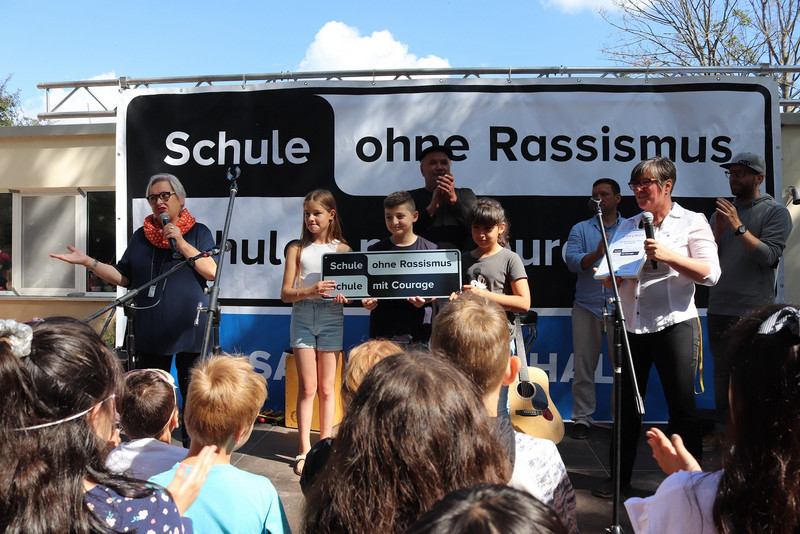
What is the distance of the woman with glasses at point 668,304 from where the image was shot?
11.0 ft

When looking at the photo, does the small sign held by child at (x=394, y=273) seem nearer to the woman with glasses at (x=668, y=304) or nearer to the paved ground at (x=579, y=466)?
the woman with glasses at (x=668, y=304)

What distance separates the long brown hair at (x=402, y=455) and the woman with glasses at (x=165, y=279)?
2958mm

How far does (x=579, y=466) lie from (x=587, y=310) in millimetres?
1247

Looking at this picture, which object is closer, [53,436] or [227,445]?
[53,436]

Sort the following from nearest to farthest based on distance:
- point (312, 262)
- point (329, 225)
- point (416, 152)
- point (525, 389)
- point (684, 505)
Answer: point (684, 505) → point (525, 389) → point (312, 262) → point (329, 225) → point (416, 152)

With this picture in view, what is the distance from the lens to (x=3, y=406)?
127 centimetres

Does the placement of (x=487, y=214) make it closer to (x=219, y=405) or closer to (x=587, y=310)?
(x=587, y=310)

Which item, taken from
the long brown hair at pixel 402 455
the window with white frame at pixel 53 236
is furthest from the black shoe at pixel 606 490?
the window with white frame at pixel 53 236

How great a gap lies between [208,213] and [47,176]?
2295 mm

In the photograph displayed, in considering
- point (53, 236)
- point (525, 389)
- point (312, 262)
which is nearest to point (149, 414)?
point (312, 262)

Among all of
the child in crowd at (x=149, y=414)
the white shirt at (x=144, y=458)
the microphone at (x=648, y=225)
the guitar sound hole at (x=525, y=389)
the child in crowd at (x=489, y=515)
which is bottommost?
the guitar sound hole at (x=525, y=389)

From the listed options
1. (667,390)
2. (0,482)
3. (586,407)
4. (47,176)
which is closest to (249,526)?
(0,482)

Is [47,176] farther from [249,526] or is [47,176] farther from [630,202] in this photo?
[249,526]

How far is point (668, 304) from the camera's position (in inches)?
134
